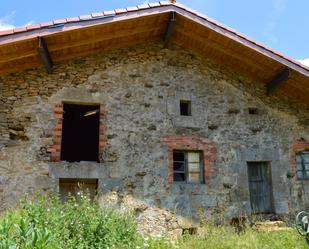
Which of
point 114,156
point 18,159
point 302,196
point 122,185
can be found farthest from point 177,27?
point 302,196

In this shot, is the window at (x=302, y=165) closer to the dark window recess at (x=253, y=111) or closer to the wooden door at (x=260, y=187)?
the wooden door at (x=260, y=187)

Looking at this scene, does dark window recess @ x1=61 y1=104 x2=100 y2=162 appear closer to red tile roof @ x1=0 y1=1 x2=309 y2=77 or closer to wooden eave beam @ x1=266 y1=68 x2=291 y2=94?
red tile roof @ x1=0 y1=1 x2=309 y2=77

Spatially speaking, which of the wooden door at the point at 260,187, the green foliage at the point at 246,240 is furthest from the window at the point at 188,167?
the wooden door at the point at 260,187

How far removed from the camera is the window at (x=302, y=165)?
9023 millimetres

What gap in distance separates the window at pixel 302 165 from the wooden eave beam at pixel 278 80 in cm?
190

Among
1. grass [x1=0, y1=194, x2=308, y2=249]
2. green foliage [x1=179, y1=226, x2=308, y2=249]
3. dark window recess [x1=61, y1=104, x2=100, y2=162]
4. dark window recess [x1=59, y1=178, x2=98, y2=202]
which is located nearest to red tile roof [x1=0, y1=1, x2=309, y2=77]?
dark window recess [x1=59, y1=178, x2=98, y2=202]

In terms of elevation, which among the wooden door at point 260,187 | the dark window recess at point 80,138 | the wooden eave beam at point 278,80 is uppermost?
the wooden eave beam at point 278,80

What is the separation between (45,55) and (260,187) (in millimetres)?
6043

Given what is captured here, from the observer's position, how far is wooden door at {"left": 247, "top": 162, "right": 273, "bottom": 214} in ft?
28.1

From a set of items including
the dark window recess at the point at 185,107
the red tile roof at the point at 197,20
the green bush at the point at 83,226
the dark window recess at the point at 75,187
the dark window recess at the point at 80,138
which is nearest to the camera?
the green bush at the point at 83,226

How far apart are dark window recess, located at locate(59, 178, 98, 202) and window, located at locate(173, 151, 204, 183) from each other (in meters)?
1.91

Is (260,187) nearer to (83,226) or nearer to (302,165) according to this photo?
(302,165)

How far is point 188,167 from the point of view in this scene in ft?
27.0

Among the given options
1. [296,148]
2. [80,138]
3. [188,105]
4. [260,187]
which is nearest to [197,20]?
[188,105]
